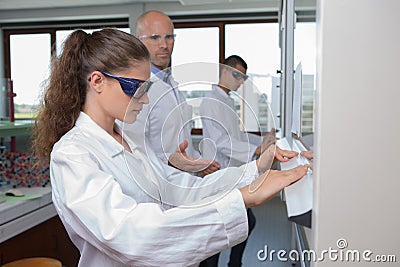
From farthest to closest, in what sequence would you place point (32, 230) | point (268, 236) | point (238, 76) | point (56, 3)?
point (56, 3), point (268, 236), point (32, 230), point (238, 76)

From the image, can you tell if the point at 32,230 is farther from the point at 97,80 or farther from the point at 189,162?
the point at 189,162

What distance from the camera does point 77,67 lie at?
103 centimetres

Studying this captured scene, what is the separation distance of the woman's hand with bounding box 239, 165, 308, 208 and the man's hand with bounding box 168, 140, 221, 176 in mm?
87

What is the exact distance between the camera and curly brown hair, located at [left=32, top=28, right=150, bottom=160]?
96 cm

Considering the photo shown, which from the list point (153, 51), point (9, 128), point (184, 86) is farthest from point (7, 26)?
point (184, 86)

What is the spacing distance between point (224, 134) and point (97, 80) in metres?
0.41

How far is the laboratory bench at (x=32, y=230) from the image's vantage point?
6.82 feet

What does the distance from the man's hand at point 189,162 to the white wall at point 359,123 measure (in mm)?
289

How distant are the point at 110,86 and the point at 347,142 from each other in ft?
1.98

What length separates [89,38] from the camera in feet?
3.44

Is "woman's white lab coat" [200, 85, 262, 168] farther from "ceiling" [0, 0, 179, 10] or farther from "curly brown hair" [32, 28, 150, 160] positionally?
"ceiling" [0, 0, 179, 10]

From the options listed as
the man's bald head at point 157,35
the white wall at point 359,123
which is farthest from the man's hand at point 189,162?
the man's bald head at point 157,35

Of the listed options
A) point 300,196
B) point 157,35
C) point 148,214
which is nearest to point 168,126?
point 148,214

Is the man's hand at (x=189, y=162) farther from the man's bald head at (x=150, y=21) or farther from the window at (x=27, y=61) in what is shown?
the window at (x=27, y=61)
